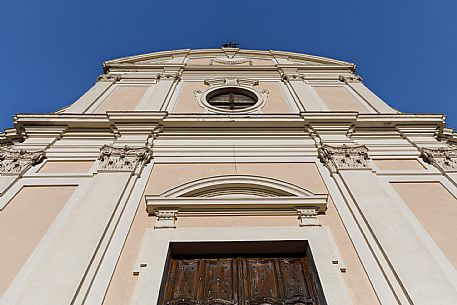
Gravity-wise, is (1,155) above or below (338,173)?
above

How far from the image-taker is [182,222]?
6910 mm

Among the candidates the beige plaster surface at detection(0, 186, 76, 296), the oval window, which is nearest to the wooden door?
the beige plaster surface at detection(0, 186, 76, 296)

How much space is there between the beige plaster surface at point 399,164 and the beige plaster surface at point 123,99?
7188 millimetres

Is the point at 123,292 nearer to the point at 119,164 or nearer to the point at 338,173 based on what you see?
the point at 119,164

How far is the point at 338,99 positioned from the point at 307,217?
689 centimetres

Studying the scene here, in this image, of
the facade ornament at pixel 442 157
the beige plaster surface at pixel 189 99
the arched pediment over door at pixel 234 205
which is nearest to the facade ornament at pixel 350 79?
the beige plaster surface at pixel 189 99

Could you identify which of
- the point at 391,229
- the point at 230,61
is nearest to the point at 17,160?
the point at 391,229

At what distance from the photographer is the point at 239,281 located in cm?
590

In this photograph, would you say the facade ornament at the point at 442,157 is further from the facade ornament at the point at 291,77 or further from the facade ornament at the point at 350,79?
the facade ornament at the point at 291,77

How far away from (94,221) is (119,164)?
1935 millimetres

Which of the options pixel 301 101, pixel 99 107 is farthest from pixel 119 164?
pixel 301 101

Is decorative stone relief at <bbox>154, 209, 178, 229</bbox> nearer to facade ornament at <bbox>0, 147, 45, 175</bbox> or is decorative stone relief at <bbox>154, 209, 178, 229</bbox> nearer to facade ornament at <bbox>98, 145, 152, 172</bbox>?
facade ornament at <bbox>98, 145, 152, 172</bbox>

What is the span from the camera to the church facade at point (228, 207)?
5.60 metres

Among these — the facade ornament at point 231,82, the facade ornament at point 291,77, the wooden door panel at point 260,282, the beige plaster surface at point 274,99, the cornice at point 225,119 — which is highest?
the facade ornament at point 291,77
